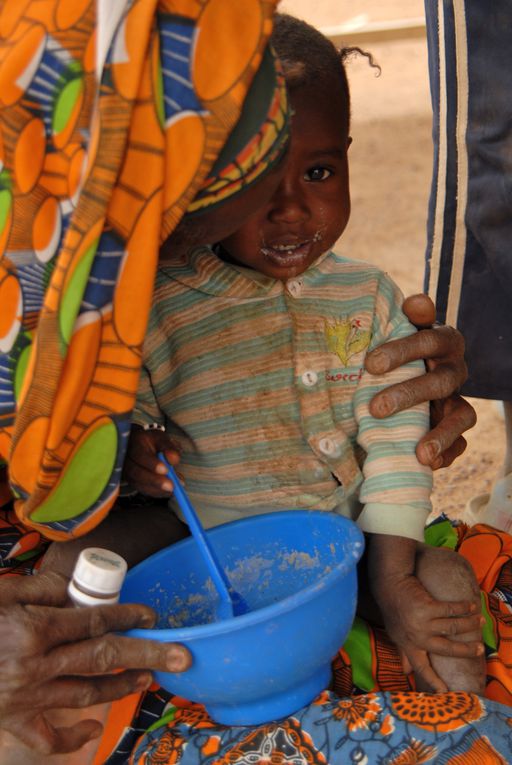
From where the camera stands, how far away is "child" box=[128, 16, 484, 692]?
5.48ft

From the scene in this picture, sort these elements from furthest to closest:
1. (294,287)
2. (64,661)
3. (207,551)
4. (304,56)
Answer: (294,287)
(304,56)
(207,551)
(64,661)

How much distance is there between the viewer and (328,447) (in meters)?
1.75

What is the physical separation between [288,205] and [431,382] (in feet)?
1.27

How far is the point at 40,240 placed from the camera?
3.93 feet

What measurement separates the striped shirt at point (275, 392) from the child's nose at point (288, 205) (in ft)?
0.42

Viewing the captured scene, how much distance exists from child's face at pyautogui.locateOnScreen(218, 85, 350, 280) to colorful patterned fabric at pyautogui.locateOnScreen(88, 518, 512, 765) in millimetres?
657

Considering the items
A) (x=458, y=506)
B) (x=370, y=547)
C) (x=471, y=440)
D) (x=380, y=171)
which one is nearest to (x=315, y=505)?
(x=370, y=547)

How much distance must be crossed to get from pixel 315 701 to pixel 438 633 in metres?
0.21

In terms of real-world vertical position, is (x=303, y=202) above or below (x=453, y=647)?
above

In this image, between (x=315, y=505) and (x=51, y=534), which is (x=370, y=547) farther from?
(x=51, y=534)

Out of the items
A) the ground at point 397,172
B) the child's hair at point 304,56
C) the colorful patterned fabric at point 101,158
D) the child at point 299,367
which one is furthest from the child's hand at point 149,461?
the ground at point 397,172

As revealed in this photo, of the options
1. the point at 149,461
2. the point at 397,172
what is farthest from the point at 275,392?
the point at 397,172

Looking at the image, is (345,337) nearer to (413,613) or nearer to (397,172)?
(413,613)

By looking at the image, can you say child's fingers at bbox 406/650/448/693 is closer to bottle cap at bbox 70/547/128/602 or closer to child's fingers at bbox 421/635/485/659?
child's fingers at bbox 421/635/485/659
